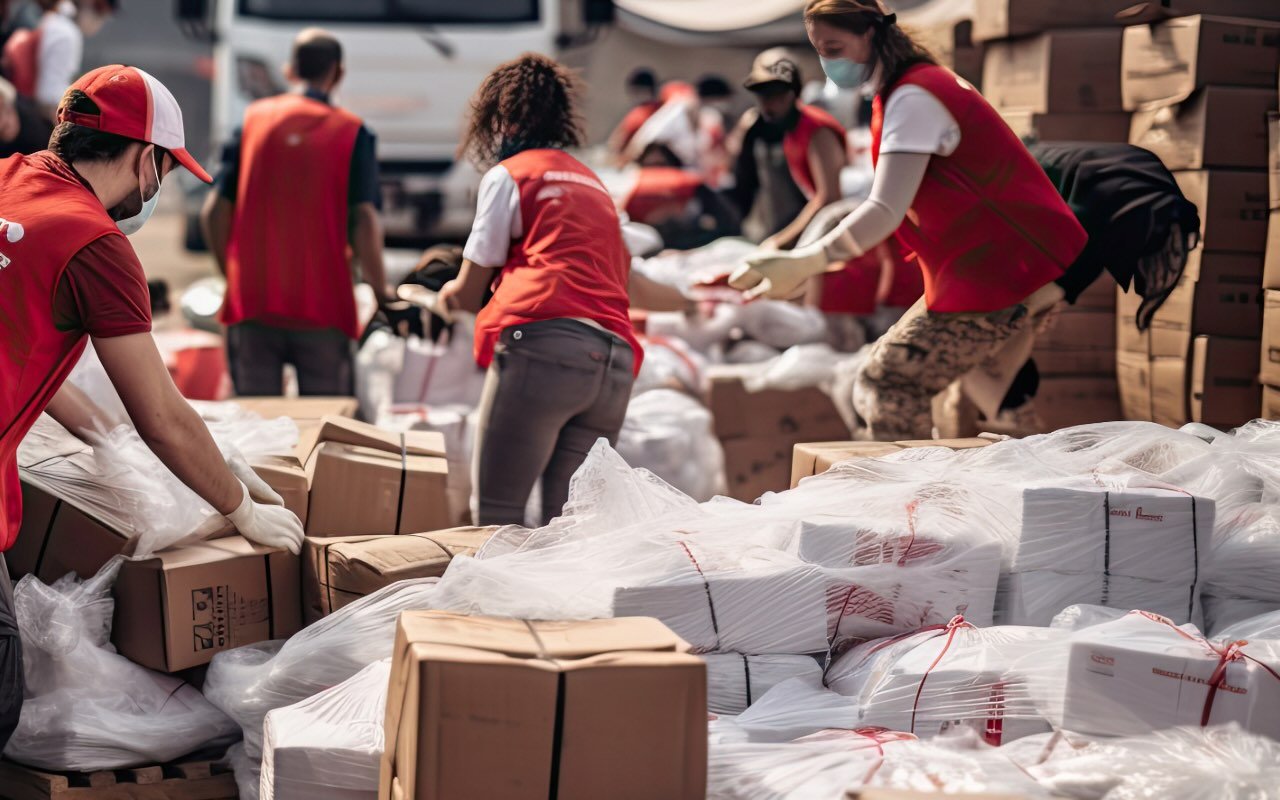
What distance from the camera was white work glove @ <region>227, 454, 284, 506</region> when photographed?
295cm

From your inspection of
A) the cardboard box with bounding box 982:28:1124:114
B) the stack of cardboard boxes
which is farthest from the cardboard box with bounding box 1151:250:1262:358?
the cardboard box with bounding box 982:28:1124:114

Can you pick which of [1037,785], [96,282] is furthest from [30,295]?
[1037,785]

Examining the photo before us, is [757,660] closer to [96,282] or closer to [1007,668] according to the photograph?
[1007,668]

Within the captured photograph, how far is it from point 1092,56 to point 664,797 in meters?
3.44

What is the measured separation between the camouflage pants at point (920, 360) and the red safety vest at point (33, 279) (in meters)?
2.09

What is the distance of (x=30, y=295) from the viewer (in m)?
2.39

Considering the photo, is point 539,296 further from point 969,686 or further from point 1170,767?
point 1170,767

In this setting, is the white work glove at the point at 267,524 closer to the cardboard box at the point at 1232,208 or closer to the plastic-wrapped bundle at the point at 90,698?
the plastic-wrapped bundle at the point at 90,698

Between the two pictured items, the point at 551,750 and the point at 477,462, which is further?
the point at 477,462

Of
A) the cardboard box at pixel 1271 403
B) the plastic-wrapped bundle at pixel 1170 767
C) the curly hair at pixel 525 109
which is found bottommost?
the plastic-wrapped bundle at pixel 1170 767

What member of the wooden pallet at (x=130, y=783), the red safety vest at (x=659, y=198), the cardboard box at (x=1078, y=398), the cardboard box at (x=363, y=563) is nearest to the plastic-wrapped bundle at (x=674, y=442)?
the cardboard box at (x=1078, y=398)

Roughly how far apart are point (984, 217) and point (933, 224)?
0.13 meters

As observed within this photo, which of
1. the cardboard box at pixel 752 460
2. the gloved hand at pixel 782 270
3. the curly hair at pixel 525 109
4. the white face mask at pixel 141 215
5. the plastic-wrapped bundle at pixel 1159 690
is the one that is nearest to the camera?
the plastic-wrapped bundle at pixel 1159 690

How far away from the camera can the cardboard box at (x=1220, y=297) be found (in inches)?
161
